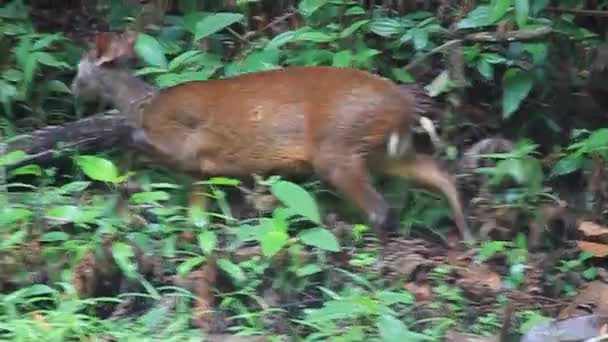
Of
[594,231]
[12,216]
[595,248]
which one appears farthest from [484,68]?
[12,216]

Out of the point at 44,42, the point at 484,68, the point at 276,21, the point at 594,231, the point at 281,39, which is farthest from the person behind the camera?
the point at 276,21

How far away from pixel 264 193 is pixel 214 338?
1.44 meters

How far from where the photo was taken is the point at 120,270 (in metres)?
5.51

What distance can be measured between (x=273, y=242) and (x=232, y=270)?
234 mm

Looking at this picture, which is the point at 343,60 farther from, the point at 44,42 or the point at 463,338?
the point at 463,338

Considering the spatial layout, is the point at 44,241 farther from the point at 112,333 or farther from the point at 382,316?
the point at 382,316

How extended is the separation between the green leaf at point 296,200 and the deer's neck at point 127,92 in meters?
1.41

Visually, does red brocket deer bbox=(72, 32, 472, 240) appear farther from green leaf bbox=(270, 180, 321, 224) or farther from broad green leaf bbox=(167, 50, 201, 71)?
green leaf bbox=(270, 180, 321, 224)

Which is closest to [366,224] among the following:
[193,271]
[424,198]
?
[424,198]

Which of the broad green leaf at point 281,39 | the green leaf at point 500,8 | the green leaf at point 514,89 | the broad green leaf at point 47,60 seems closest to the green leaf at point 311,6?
the broad green leaf at point 281,39

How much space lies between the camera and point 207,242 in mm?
5527

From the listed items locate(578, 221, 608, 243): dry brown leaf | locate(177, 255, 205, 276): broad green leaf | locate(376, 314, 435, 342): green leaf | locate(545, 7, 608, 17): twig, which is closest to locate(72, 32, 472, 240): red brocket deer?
locate(578, 221, 608, 243): dry brown leaf

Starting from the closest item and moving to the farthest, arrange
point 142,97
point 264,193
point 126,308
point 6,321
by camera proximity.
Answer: point 6,321 → point 126,308 → point 264,193 → point 142,97

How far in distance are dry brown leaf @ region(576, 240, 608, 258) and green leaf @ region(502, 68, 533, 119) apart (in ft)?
3.45
